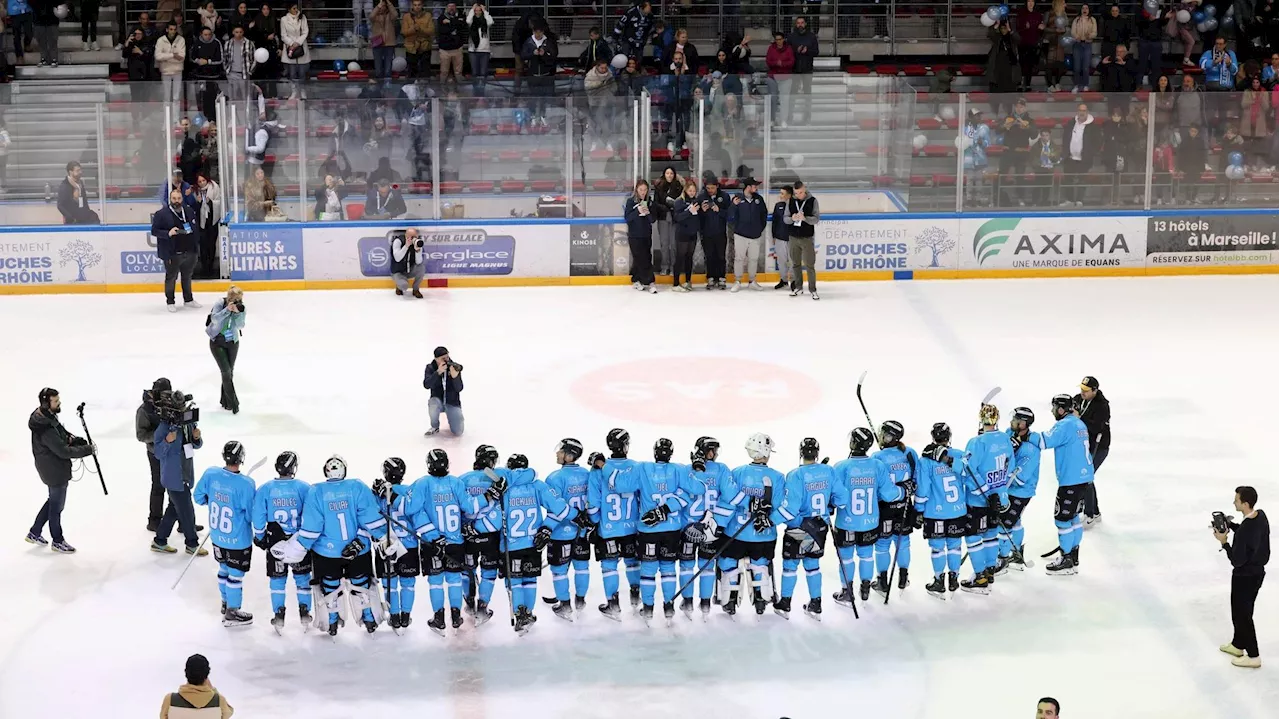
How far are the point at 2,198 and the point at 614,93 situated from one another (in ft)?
24.4

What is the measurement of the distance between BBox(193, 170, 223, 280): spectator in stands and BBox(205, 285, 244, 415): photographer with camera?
16.6 ft

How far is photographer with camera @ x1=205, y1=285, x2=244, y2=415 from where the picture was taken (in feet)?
45.2

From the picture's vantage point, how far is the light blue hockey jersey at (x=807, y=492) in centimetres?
959

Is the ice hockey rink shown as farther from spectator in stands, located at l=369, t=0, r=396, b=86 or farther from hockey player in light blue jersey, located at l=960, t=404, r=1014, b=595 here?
spectator in stands, located at l=369, t=0, r=396, b=86

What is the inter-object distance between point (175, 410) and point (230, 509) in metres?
1.37

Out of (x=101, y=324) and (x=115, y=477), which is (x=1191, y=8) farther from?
(x=115, y=477)

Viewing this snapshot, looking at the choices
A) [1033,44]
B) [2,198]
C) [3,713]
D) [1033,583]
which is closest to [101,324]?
[2,198]

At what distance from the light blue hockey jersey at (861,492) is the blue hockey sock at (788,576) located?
0.38 m

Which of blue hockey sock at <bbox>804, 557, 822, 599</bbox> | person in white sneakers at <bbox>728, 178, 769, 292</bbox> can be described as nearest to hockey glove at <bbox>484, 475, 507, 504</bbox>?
blue hockey sock at <bbox>804, 557, 822, 599</bbox>

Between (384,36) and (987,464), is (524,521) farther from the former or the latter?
(384,36)

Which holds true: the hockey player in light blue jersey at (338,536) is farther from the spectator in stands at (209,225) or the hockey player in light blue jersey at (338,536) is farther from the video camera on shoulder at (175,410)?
the spectator in stands at (209,225)

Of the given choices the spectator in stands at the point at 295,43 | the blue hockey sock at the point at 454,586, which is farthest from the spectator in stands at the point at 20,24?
the blue hockey sock at the point at 454,586

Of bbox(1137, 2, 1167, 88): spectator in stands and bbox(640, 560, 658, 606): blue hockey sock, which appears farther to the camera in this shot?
bbox(1137, 2, 1167, 88): spectator in stands

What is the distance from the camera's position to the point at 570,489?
9508 mm
